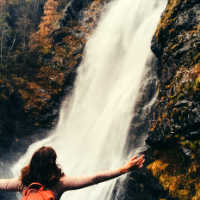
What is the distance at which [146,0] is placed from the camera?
56.2 feet

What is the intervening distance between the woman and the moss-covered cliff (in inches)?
222

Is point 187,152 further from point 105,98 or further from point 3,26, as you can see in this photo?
point 3,26

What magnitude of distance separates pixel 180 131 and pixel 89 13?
18.7m

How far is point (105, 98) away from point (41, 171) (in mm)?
11896

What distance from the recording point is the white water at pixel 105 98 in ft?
33.8

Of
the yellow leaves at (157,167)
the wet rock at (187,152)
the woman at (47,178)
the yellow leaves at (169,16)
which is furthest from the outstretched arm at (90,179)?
the yellow leaves at (169,16)

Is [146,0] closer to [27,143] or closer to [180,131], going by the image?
[180,131]

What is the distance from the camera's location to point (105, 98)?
531 inches

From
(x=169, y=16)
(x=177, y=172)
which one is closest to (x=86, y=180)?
(x=177, y=172)

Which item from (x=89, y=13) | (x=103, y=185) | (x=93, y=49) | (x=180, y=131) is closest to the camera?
(x=180, y=131)

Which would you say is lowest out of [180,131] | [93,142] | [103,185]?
[103,185]

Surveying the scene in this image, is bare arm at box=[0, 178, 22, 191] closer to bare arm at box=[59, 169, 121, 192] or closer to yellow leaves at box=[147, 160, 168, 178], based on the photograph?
bare arm at box=[59, 169, 121, 192]

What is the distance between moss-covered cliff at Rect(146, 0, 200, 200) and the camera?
6198 mm

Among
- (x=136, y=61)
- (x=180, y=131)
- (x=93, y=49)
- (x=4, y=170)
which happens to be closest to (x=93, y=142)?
(x=4, y=170)
